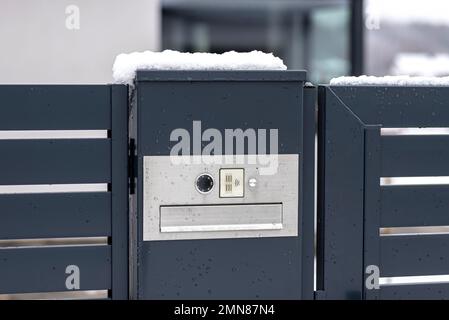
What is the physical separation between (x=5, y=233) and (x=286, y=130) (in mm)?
1025

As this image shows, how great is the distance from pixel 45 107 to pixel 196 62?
54 centimetres

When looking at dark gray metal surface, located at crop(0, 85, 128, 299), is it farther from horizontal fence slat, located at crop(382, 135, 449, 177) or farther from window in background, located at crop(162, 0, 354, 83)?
window in background, located at crop(162, 0, 354, 83)

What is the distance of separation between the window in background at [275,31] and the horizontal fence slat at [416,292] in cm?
492

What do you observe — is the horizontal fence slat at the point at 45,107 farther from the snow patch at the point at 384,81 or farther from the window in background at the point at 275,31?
the window in background at the point at 275,31

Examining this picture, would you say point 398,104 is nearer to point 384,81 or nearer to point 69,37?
point 384,81

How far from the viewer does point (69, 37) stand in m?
5.58

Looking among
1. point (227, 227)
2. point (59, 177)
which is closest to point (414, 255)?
point (227, 227)

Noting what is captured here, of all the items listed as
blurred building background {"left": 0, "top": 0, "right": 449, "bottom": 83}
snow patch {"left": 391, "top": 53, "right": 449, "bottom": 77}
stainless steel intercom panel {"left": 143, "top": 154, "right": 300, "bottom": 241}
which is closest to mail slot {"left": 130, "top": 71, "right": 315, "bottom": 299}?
stainless steel intercom panel {"left": 143, "top": 154, "right": 300, "bottom": 241}

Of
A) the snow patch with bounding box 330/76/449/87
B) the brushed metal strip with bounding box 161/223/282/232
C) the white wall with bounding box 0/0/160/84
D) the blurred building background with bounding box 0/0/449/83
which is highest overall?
the blurred building background with bounding box 0/0/449/83

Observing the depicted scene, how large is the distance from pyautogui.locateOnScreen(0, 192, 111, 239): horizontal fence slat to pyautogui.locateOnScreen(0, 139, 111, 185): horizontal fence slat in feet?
0.19

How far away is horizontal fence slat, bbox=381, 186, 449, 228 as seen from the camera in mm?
2693
